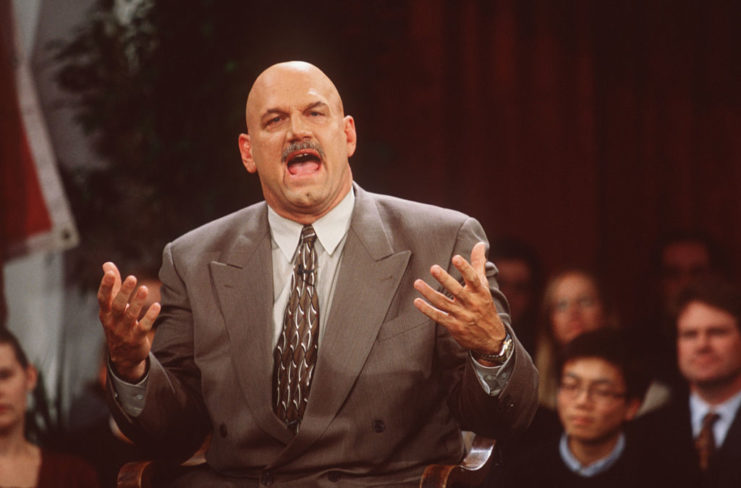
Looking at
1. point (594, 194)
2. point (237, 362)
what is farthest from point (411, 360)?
point (594, 194)

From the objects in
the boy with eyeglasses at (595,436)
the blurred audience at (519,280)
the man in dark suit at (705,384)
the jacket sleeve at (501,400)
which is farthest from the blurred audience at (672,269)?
the jacket sleeve at (501,400)

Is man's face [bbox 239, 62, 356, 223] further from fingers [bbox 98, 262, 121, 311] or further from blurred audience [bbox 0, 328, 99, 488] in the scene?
blurred audience [bbox 0, 328, 99, 488]

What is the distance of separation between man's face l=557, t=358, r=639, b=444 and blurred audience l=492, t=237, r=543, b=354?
29.0 inches

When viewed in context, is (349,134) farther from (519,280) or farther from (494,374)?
(519,280)

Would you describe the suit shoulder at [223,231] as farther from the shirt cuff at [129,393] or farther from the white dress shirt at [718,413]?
the white dress shirt at [718,413]

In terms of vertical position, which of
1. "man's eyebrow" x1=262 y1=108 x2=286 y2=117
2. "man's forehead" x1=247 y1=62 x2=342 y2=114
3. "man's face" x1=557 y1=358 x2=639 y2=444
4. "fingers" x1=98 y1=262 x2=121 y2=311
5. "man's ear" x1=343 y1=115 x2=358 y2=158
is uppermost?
"man's forehead" x1=247 y1=62 x2=342 y2=114

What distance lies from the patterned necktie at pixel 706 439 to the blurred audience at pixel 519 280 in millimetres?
854

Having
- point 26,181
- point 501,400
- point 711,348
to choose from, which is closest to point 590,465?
point 711,348

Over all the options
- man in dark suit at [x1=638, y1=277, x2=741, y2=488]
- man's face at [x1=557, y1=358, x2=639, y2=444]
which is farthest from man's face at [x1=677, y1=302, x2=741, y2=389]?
man's face at [x1=557, y1=358, x2=639, y2=444]

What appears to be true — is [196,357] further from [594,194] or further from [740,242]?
[740,242]

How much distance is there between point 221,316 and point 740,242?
386cm

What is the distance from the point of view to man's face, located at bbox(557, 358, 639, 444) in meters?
3.47

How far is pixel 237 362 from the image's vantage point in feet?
7.61

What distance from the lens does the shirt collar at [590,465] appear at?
3465mm
